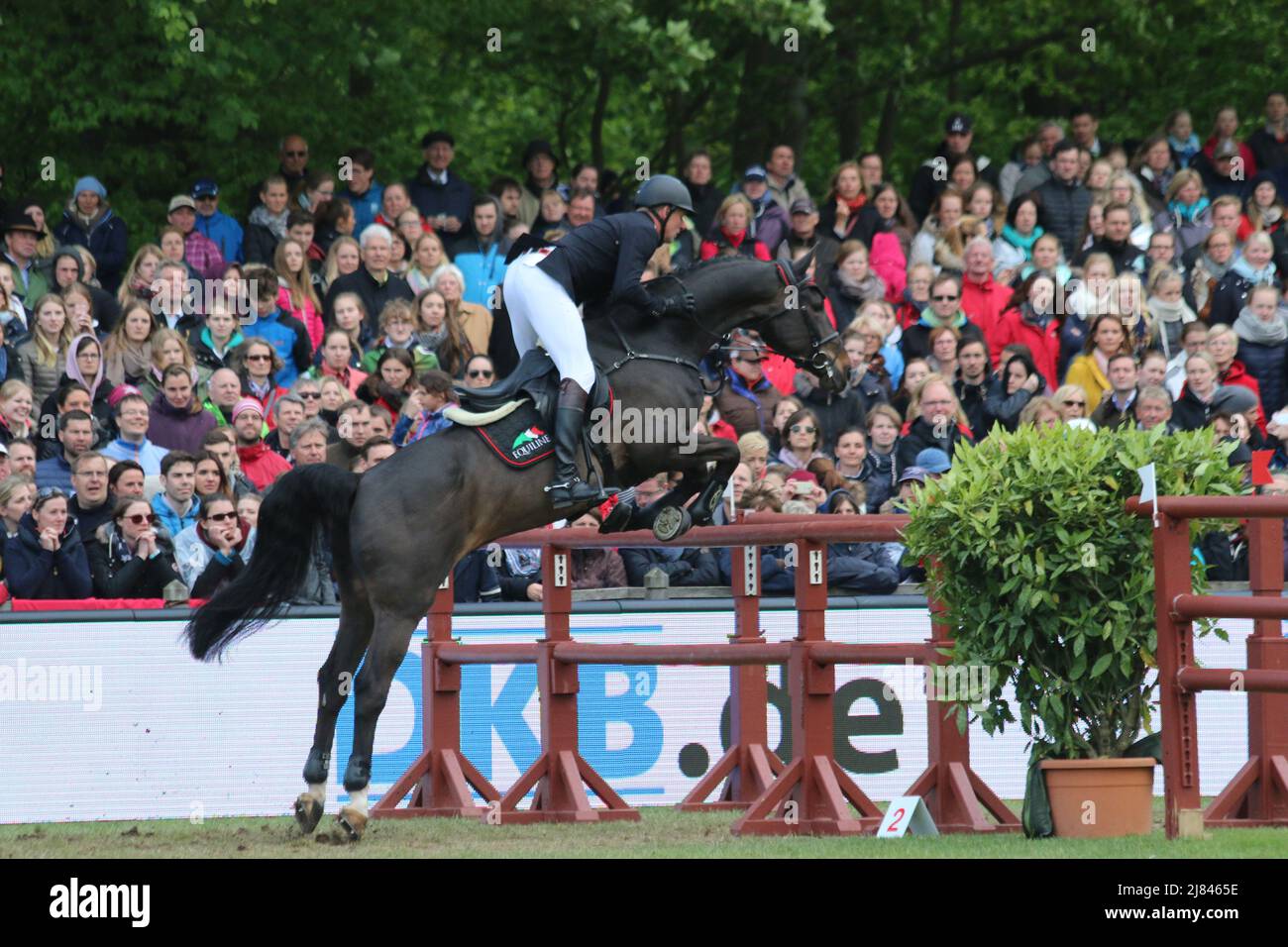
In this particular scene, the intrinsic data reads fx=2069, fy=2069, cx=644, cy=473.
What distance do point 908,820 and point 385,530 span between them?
2.73 metres

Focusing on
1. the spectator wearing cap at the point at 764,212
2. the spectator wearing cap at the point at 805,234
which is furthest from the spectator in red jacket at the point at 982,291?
the spectator wearing cap at the point at 764,212

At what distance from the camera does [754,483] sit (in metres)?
13.2

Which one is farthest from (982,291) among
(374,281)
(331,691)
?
(331,691)

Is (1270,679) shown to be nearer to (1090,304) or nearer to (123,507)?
(123,507)

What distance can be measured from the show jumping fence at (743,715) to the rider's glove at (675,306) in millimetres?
1080

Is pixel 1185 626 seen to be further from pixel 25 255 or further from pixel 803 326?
pixel 25 255

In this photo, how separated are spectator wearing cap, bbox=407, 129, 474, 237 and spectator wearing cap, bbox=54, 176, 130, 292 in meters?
2.55

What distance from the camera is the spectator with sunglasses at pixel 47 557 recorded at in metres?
11.9

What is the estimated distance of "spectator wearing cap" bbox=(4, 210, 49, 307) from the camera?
15.0 meters

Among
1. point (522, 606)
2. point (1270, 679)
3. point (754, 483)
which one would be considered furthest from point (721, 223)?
point (1270, 679)

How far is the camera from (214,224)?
16.2 metres

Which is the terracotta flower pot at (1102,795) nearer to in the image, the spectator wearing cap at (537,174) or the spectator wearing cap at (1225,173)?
the spectator wearing cap at (537,174)

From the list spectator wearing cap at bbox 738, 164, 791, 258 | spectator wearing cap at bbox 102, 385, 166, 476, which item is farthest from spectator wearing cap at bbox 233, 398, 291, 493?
spectator wearing cap at bbox 738, 164, 791, 258

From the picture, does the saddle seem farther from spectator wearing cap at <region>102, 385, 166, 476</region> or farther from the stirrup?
spectator wearing cap at <region>102, 385, 166, 476</region>
